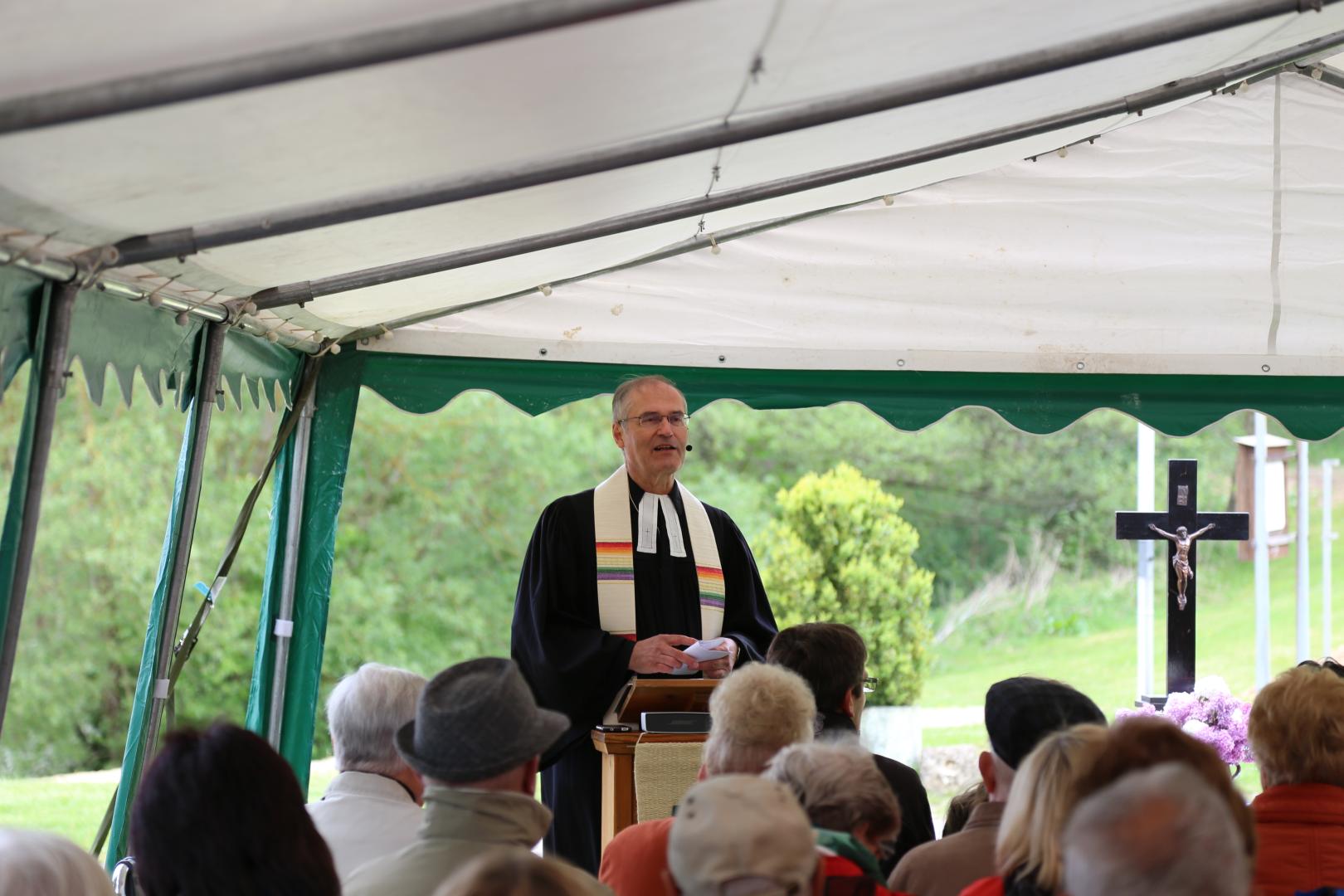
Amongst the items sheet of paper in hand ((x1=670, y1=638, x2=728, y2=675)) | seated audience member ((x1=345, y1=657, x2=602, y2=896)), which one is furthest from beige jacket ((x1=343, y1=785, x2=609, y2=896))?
sheet of paper in hand ((x1=670, y1=638, x2=728, y2=675))

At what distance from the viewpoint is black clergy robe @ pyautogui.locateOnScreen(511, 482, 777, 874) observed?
4262mm

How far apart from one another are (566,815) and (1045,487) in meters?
14.0

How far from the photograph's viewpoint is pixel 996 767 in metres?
2.56

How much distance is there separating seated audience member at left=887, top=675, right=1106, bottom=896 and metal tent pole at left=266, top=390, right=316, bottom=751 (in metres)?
3.06

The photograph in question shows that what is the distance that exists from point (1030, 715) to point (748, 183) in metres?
1.88

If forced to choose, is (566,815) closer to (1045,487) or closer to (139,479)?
(139,479)

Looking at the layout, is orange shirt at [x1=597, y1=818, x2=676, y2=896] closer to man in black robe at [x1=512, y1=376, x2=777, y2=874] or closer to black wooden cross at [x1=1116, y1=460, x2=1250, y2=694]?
man in black robe at [x1=512, y1=376, x2=777, y2=874]

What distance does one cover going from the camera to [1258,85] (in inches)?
182

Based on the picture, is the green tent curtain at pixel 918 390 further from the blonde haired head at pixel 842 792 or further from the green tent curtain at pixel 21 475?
the blonde haired head at pixel 842 792

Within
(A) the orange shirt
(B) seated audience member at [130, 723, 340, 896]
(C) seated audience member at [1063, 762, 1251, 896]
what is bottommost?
(A) the orange shirt

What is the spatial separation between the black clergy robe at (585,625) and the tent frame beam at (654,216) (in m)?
0.93

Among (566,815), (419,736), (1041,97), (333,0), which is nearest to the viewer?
(333,0)

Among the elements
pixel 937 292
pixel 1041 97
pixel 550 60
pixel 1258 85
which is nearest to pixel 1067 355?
pixel 937 292

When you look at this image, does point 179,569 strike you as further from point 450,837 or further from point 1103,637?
point 1103,637
